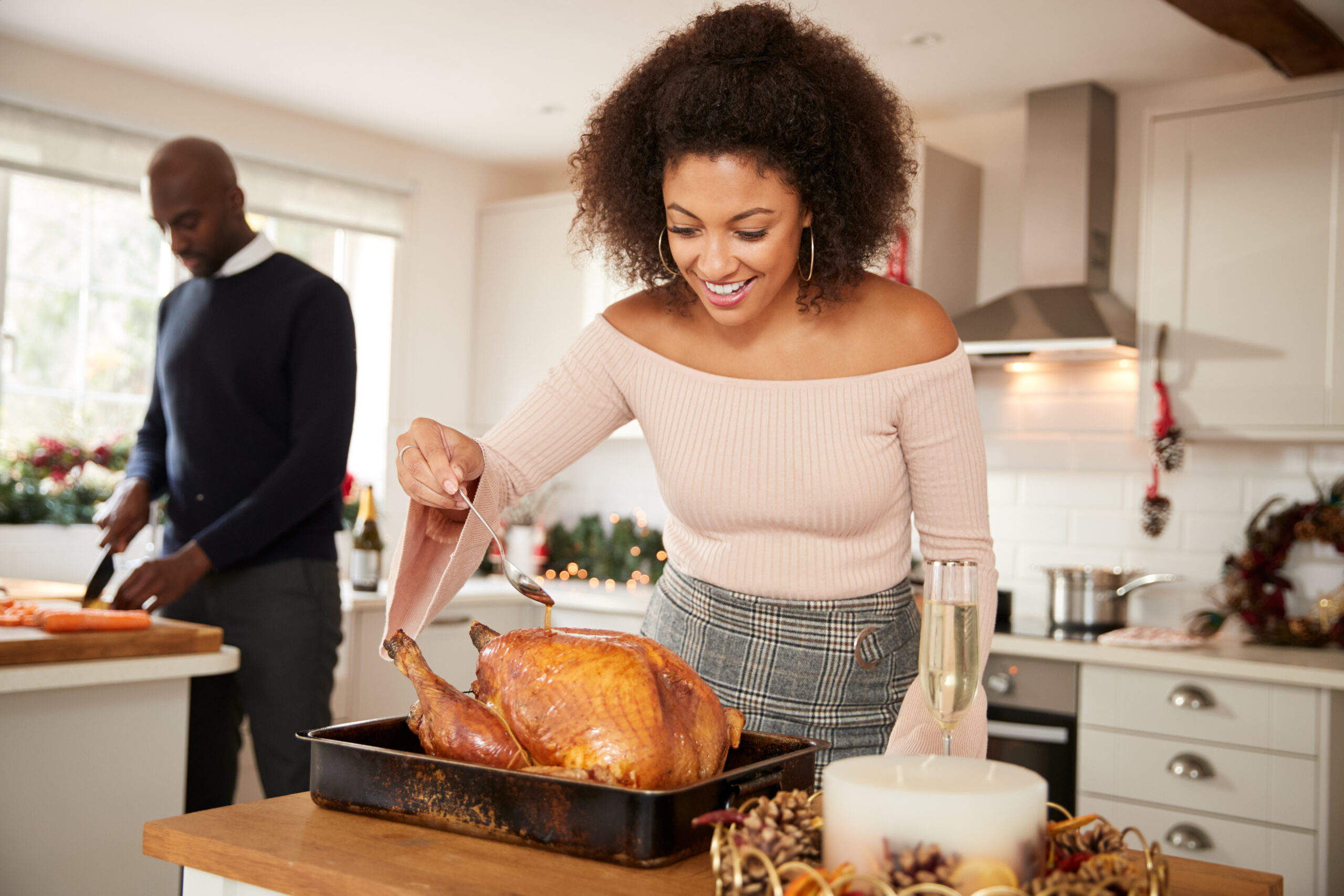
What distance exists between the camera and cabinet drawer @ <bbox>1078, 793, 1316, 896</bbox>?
2.54 meters

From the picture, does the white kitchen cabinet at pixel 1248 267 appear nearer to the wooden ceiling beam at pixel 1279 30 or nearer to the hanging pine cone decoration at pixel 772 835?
A: the wooden ceiling beam at pixel 1279 30

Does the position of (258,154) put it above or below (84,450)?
above

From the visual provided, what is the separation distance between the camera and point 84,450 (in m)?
3.42

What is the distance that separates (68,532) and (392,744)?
9.37ft

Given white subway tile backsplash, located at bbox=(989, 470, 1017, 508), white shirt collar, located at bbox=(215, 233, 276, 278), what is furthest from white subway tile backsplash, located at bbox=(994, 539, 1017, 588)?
white shirt collar, located at bbox=(215, 233, 276, 278)

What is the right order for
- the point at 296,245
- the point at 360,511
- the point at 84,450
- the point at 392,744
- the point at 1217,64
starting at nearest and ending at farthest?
the point at 392,744, the point at 1217,64, the point at 84,450, the point at 360,511, the point at 296,245

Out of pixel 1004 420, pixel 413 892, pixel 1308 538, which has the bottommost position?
pixel 413 892

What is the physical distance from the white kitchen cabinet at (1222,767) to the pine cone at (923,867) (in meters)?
2.31

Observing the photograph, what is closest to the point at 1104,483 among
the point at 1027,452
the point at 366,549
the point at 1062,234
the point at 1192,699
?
the point at 1027,452

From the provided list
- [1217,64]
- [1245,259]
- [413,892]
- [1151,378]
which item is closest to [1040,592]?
[1151,378]

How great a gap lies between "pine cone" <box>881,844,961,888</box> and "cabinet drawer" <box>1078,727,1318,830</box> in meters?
2.34

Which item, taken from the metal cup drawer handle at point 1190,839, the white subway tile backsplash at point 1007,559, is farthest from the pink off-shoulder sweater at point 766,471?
the white subway tile backsplash at point 1007,559

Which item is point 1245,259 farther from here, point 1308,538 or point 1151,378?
point 1308,538

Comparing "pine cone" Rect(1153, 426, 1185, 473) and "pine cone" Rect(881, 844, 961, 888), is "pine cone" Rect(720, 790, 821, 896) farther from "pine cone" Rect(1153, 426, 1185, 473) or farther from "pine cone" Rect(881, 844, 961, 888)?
"pine cone" Rect(1153, 426, 1185, 473)
